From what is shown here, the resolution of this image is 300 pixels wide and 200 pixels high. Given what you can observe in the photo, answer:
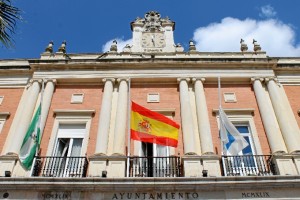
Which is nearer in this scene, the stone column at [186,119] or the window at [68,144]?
the window at [68,144]

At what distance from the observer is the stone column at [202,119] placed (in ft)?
37.6

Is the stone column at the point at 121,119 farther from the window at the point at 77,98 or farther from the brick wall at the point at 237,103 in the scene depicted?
the brick wall at the point at 237,103

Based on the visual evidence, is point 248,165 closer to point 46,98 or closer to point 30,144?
point 30,144

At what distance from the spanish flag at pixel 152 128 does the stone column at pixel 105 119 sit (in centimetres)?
109

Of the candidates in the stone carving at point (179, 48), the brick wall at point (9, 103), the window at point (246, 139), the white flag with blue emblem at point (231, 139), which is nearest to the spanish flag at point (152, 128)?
the white flag with blue emblem at point (231, 139)

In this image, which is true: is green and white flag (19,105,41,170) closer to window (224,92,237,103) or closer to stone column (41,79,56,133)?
stone column (41,79,56,133)

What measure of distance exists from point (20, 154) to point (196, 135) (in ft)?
19.5

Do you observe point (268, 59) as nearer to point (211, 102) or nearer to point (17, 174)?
point (211, 102)

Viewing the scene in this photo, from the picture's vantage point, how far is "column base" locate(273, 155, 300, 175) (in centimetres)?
1053


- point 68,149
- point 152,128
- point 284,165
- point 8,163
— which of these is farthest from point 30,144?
point 284,165

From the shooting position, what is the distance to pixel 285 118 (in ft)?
40.3

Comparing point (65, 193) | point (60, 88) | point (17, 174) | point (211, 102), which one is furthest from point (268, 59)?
point (17, 174)

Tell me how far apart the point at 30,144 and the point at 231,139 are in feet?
21.5

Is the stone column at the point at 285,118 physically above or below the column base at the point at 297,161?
above
